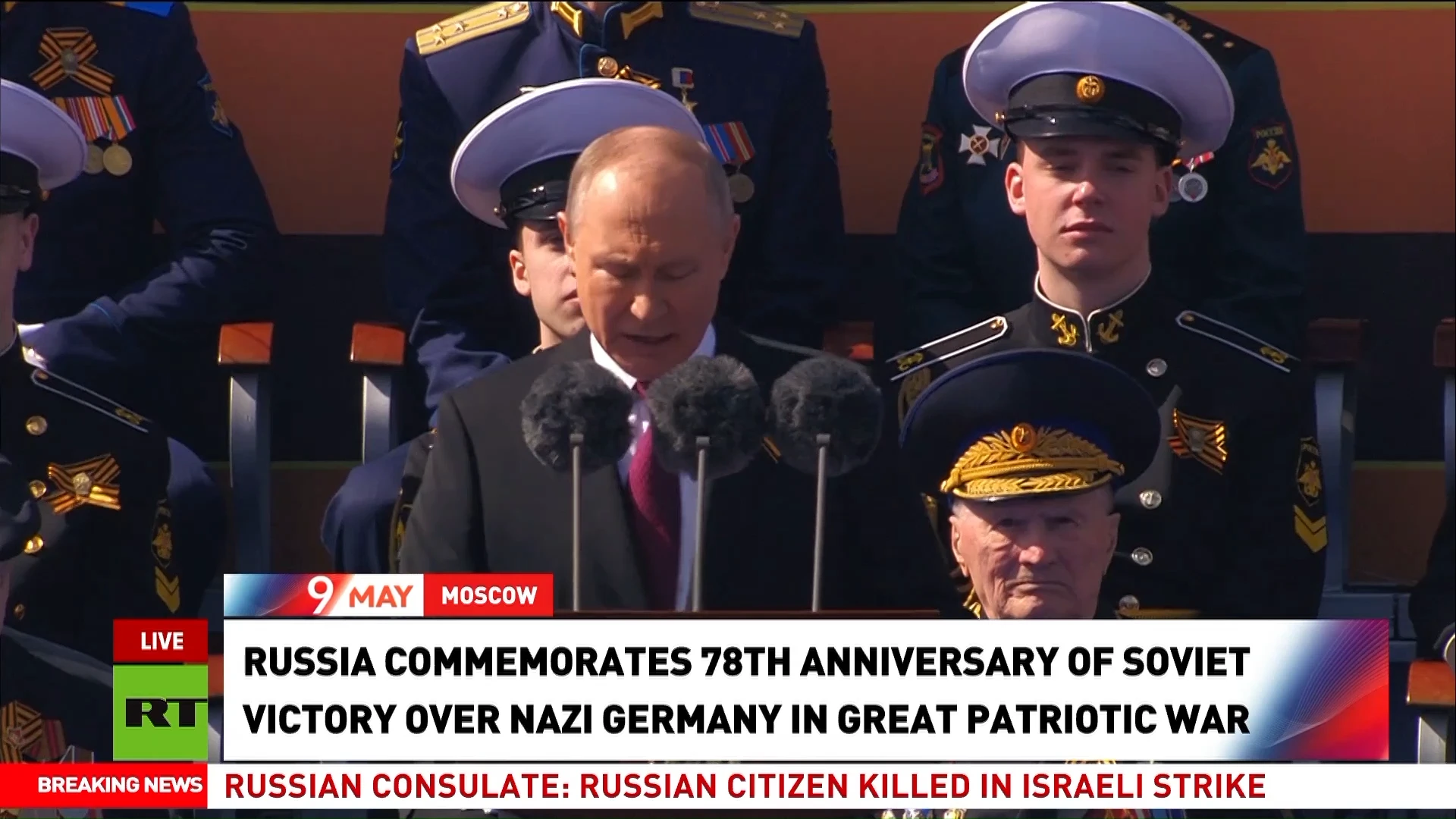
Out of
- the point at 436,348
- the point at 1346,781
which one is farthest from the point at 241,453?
the point at 1346,781

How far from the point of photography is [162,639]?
3.91 metres

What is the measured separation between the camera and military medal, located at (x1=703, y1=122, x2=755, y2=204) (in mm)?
4742

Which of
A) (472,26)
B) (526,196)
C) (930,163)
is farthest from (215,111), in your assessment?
(930,163)

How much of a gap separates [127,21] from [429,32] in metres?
0.60

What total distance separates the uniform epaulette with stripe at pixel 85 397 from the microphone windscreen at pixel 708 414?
4.90 ft

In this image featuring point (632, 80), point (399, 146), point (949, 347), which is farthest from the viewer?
point (399, 146)

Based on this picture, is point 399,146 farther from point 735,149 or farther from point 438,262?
point 735,149

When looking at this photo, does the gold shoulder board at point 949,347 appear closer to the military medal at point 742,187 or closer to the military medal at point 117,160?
the military medal at point 742,187

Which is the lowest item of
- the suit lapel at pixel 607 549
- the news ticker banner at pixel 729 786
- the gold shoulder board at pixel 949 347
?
the news ticker banner at pixel 729 786

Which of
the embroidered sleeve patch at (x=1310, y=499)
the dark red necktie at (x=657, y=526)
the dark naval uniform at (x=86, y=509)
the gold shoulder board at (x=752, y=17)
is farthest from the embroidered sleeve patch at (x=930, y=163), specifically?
the dark naval uniform at (x=86, y=509)

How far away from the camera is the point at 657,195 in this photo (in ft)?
11.6

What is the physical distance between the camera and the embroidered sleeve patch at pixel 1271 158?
461 centimetres

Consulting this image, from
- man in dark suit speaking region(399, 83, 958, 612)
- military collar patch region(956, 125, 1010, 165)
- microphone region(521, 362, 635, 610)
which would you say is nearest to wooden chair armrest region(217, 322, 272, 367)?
A: man in dark suit speaking region(399, 83, 958, 612)

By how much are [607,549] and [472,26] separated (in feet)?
5.30
